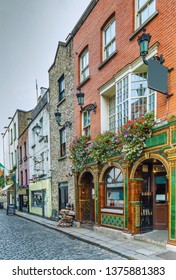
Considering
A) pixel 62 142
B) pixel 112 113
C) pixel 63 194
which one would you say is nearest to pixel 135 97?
pixel 112 113

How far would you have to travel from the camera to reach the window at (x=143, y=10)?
7.40m

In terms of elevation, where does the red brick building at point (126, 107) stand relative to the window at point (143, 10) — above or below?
below

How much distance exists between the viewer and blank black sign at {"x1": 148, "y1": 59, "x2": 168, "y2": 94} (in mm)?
6219

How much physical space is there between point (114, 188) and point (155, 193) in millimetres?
1812

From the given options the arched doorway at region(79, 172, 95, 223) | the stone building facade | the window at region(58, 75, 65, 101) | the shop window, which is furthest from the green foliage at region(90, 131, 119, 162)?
the shop window

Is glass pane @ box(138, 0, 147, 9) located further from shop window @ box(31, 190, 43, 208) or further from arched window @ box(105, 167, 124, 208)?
shop window @ box(31, 190, 43, 208)

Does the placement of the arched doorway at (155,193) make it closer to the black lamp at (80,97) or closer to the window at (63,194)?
the black lamp at (80,97)

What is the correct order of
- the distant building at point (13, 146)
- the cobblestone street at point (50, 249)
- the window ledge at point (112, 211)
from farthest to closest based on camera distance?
the distant building at point (13, 146) → the window ledge at point (112, 211) → the cobblestone street at point (50, 249)

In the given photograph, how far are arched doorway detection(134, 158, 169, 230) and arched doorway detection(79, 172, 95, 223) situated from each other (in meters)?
3.83

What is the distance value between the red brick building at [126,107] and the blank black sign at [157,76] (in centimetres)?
10

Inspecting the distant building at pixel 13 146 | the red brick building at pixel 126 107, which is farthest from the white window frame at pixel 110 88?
the distant building at pixel 13 146

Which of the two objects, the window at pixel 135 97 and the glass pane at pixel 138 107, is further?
the glass pane at pixel 138 107
